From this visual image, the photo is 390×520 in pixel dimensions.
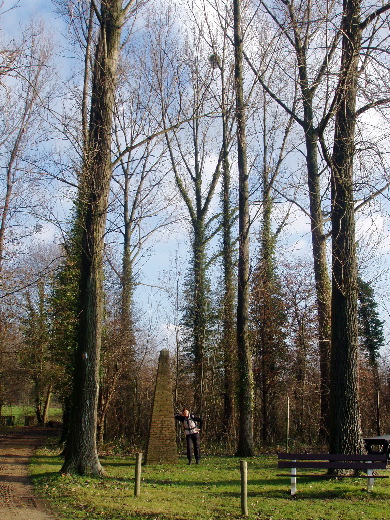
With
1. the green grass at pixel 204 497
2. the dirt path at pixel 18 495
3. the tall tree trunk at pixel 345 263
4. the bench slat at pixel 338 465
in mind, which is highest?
the tall tree trunk at pixel 345 263

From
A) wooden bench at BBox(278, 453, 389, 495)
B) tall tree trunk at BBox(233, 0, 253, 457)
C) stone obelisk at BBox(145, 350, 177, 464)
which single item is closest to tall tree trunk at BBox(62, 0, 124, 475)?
stone obelisk at BBox(145, 350, 177, 464)

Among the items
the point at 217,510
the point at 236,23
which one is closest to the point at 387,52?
the point at 217,510

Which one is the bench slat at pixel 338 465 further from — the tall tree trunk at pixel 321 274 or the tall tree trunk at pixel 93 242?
the tall tree trunk at pixel 321 274

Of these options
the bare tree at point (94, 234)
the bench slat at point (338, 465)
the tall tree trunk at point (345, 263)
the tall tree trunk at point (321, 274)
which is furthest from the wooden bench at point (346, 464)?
the tall tree trunk at point (321, 274)

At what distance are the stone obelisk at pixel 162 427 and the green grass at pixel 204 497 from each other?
1.57m

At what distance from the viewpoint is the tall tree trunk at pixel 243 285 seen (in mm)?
16438

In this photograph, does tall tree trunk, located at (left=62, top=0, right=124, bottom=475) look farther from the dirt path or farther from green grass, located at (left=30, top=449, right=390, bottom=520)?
the dirt path

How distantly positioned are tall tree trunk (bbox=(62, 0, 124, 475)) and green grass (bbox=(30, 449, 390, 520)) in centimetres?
89

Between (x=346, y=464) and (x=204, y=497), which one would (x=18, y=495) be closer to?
(x=204, y=497)

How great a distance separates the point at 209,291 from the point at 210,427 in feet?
21.5

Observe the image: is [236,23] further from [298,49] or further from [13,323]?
[13,323]

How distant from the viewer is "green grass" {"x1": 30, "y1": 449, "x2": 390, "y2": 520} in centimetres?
803

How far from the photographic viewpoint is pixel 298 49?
1197 centimetres

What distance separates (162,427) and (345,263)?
7.06 metres
